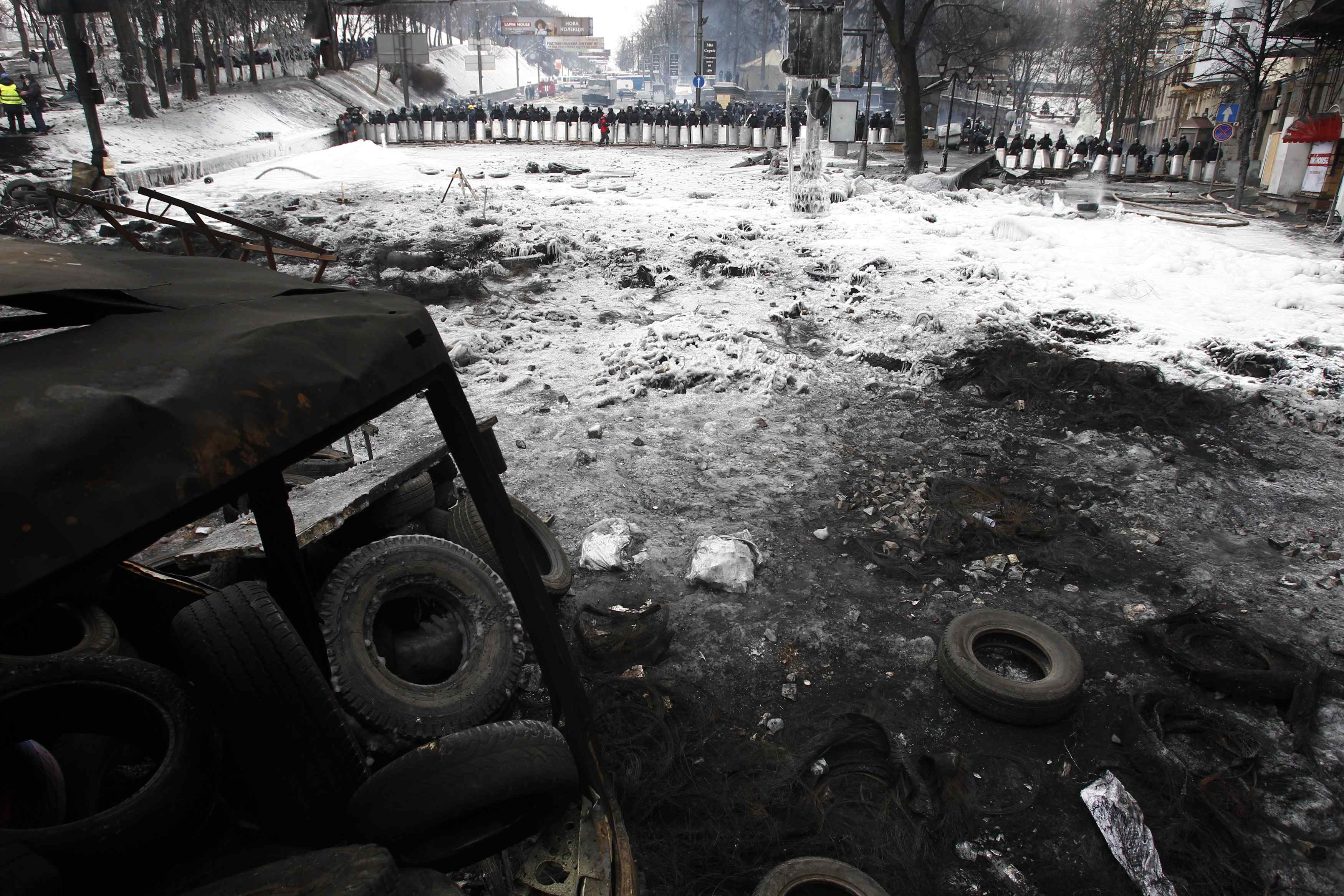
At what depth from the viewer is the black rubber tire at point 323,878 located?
5.24 feet

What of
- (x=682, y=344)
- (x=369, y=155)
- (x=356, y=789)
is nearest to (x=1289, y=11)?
(x=682, y=344)

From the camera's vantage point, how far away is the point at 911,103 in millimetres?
19656

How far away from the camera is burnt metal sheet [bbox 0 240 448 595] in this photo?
3.68 ft

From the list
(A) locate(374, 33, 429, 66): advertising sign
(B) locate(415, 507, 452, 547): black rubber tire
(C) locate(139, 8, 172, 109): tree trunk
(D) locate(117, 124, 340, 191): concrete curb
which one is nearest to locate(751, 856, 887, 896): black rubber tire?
(B) locate(415, 507, 452, 547): black rubber tire

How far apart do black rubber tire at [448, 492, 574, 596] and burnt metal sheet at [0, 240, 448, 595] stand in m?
2.15

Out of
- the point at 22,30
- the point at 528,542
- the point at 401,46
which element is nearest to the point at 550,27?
the point at 401,46

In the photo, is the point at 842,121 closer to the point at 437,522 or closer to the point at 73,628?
the point at 437,522

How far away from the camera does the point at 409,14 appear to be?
2183 inches

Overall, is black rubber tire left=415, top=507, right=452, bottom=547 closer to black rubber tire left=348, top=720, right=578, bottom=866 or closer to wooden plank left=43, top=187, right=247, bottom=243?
black rubber tire left=348, top=720, right=578, bottom=866

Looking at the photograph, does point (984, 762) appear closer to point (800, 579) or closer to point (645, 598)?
point (800, 579)

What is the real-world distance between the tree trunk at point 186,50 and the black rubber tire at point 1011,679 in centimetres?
3581

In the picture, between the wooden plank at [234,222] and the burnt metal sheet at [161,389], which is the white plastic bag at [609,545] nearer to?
the burnt metal sheet at [161,389]

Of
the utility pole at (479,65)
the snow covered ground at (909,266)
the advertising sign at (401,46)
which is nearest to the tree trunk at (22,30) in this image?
the advertising sign at (401,46)

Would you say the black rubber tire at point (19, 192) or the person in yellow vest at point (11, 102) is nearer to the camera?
the black rubber tire at point (19, 192)
